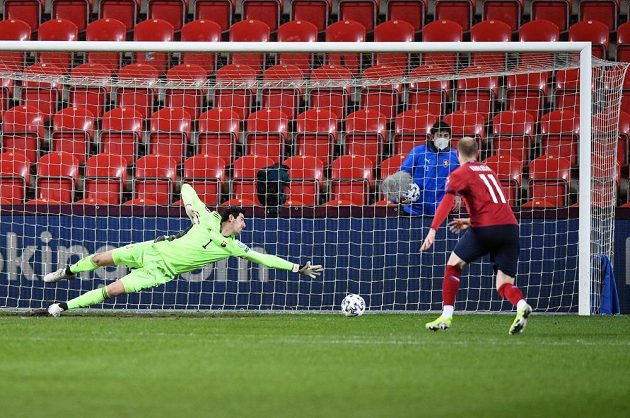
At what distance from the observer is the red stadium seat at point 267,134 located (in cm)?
1547

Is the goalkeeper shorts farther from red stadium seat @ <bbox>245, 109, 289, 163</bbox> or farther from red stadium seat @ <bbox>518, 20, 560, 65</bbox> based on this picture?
red stadium seat @ <bbox>518, 20, 560, 65</bbox>

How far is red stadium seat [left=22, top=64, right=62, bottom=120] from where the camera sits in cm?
1574

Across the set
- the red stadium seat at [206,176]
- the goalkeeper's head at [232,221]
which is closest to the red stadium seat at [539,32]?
the red stadium seat at [206,176]

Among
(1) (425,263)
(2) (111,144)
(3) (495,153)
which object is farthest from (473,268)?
(2) (111,144)

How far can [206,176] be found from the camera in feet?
49.7

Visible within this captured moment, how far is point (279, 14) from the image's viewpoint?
17.9m

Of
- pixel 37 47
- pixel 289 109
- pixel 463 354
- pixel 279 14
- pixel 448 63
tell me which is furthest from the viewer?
pixel 279 14

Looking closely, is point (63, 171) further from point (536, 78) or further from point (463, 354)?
point (463, 354)

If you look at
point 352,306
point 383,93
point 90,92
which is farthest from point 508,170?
point 90,92

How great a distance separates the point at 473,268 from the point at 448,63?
2.58 metres

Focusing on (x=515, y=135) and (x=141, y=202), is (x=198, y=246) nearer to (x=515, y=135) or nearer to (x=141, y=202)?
(x=141, y=202)

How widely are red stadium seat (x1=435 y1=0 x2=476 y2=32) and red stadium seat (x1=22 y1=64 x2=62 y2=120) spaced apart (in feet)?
18.6

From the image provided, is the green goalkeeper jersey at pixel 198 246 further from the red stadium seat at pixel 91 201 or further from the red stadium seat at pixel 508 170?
the red stadium seat at pixel 508 170

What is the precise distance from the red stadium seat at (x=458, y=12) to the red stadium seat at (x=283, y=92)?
2897 millimetres
